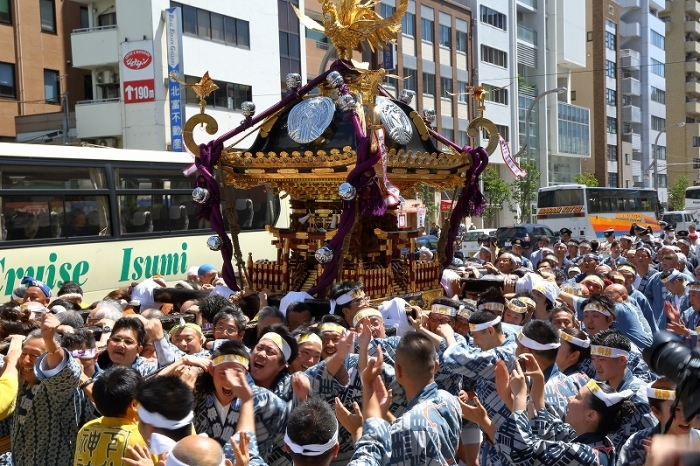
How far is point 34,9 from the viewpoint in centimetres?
2338

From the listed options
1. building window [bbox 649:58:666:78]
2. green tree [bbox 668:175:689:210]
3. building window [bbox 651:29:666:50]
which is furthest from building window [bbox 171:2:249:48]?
building window [bbox 651:29:666:50]

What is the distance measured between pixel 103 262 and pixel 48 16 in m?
16.2

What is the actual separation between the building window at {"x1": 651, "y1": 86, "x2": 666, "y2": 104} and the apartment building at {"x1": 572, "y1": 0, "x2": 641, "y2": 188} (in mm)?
5663

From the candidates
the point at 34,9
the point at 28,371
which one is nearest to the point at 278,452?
the point at 28,371

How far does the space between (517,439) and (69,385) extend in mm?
2199

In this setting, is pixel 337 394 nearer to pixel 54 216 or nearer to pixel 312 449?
pixel 312 449

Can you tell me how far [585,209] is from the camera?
28016 mm

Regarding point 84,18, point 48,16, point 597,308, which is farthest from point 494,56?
point 597,308

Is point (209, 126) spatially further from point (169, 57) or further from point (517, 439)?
point (169, 57)

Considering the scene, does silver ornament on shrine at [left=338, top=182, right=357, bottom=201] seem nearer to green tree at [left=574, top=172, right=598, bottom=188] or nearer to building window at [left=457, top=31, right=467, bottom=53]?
building window at [left=457, top=31, right=467, bottom=53]

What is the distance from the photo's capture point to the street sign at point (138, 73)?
865 inches

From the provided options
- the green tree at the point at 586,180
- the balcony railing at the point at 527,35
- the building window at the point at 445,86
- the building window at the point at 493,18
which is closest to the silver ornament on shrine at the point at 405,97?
the building window at the point at 445,86

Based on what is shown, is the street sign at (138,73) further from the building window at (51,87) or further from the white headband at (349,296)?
the white headband at (349,296)

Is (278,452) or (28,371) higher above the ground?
(28,371)
